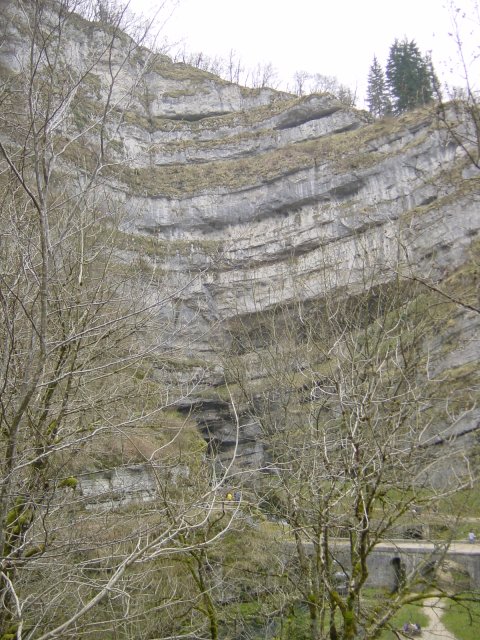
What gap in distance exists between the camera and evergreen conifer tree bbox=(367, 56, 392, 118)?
159ft

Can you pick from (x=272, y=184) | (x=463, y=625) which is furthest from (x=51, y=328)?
(x=272, y=184)

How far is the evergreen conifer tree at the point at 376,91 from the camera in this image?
48562mm

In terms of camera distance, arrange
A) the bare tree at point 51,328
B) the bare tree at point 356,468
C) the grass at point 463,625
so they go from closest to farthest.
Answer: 1. the bare tree at point 51,328
2. the bare tree at point 356,468
3. the grass at point 463,625

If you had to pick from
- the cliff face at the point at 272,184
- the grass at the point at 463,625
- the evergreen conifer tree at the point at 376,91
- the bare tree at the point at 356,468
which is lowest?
the grass at the point at 463,625

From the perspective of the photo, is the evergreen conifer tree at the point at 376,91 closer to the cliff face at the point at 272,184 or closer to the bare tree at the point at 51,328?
the cliff face at the point at 272,184

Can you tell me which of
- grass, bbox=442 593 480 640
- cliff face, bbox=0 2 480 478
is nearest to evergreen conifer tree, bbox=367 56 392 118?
cliff face, bbox=0 2 480 478

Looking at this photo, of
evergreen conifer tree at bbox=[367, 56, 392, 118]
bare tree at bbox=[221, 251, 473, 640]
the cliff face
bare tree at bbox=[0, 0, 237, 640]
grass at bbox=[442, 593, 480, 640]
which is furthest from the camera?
evergreen conifer tree at bbox=[367, 56, 392, 118]

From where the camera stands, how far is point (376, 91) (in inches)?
2008

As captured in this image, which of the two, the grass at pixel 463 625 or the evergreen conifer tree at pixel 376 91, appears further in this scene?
the evergreen conifer tree at pixel 376 91

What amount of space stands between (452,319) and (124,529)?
58.7 feet

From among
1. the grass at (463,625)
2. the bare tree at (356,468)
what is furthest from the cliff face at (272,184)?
the bare tree at (356,468)

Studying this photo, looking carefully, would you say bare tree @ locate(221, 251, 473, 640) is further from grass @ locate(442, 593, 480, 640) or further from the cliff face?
the cliff face

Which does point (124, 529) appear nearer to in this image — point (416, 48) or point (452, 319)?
point (452, 319)

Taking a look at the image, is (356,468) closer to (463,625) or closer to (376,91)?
(463,625)
